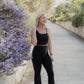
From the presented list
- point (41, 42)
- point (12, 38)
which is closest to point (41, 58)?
point (41, 42)

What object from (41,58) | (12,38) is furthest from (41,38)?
(12,38)

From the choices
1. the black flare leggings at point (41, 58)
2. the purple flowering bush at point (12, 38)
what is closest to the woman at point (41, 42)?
the black flare leggings at point (41, 58)

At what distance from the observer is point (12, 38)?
3623 millimetres

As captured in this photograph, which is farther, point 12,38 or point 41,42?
point 41,42

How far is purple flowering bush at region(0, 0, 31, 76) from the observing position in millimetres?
3172

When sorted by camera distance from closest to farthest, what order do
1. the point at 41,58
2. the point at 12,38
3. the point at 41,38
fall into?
the point at 12,38 → the point at 41,38 → the point at 41,58

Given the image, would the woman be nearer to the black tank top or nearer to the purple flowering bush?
the black tank top

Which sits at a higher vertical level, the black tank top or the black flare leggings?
the black tank top

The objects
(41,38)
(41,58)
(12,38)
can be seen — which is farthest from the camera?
(41,58)

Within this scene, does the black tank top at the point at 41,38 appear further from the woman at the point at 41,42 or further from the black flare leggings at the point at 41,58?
the black flare leggings at the point at 41,58

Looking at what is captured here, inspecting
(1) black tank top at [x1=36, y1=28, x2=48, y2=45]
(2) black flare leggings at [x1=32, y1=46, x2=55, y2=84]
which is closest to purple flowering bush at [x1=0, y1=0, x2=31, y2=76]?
(2) black flare leggings at [x1=32, y1=46, x2=55, y2=84]

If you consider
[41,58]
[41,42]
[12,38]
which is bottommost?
[41,58]

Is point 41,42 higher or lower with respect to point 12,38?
lower

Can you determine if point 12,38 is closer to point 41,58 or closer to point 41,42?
point 41,42
